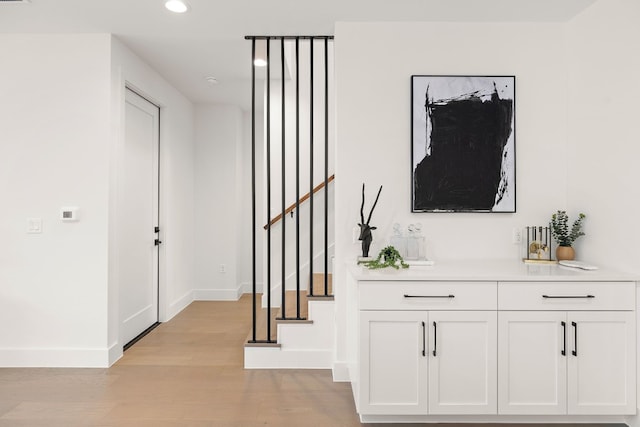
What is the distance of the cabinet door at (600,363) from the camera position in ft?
6.80

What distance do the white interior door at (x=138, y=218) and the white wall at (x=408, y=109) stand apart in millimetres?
1900

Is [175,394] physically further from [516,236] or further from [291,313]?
[516,236]

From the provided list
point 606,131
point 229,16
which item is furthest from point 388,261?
point 229,16

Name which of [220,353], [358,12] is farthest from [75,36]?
[220,353]

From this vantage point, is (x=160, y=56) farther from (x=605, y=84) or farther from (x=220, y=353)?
(x=605, y=84)

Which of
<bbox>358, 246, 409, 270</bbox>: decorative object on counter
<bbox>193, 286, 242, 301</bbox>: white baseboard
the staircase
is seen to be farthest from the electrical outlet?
<bbox>193, 286, 242, 301</bbox>: white baseboard

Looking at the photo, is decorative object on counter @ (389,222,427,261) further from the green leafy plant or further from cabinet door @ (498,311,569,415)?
the green leafy plant

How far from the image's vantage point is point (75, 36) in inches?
117

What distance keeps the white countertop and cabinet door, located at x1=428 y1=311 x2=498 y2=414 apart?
0.64 feet

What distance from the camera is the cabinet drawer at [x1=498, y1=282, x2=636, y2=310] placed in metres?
2.08

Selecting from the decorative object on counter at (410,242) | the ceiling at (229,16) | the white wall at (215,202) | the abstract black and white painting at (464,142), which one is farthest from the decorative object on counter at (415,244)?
the white wall at (215,202)

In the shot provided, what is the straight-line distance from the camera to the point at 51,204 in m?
2.95

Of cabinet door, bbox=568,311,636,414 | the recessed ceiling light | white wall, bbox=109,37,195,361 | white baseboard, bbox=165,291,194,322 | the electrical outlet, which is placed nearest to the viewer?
cabinet door, bbox=568,311,636,414

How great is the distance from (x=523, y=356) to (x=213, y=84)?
3.70m
